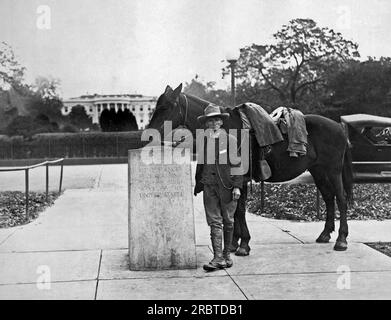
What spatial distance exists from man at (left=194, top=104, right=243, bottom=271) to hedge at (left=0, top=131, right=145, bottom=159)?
26.6 m

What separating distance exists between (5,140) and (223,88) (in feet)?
50.1

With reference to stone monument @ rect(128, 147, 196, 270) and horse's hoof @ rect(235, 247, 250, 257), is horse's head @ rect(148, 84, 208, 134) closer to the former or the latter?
stone monument @ rect(128, 147, 196, 270)

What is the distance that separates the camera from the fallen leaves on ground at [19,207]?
917 centimetres

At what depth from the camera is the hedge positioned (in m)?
32.4

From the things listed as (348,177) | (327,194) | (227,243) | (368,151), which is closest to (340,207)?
A: (327,194)

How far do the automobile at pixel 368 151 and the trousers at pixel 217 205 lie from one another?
714cm

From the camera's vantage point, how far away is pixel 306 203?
10734 millimetres

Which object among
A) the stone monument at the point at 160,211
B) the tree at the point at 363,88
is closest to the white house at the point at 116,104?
the tree at the point at 363,88

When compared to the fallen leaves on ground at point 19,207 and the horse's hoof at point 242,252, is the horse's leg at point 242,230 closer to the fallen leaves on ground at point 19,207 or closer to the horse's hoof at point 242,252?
the horse's hoof at point 242,252

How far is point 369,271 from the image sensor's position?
19.0 feet

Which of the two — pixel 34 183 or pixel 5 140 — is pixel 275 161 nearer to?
pixel 34 183
